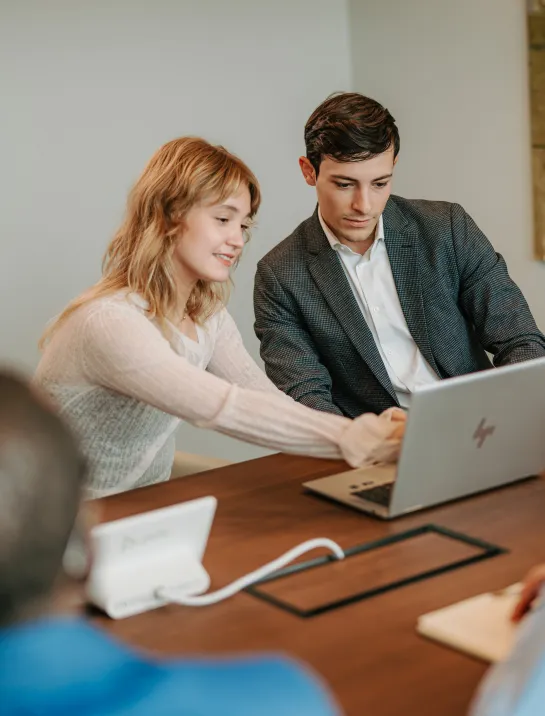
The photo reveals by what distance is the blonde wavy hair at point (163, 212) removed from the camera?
2238 millimetres

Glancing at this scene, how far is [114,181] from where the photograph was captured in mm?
3984

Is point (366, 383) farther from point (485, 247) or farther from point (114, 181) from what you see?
point (114, 181)

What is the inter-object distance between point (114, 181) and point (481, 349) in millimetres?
1661

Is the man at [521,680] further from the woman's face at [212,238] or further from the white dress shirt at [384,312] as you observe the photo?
the white dress shirt at [384,312]

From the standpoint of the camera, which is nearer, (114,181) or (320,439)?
(320,439)

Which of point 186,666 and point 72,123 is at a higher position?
point 72,123

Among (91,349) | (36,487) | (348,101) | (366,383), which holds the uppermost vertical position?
(348,101)

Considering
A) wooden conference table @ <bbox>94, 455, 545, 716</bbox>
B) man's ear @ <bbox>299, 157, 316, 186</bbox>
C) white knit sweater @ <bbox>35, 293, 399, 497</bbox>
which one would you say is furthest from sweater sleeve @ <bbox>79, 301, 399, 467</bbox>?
man's ear @ <bbox>299, 157, 316, 186</bbox>

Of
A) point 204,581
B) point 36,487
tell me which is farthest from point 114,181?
point 36,487

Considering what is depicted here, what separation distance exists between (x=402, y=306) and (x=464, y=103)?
1.50 meters

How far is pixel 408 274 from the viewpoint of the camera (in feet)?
9.39

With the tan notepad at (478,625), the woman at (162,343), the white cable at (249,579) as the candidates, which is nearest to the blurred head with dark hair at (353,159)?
the woman at (162,343)

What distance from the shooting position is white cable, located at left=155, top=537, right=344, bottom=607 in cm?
151

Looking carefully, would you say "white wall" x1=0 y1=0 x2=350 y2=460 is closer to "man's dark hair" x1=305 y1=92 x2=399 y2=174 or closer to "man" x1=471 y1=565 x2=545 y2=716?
"man's dark hair" x1=305 y1=92 x2=399 y2=174
